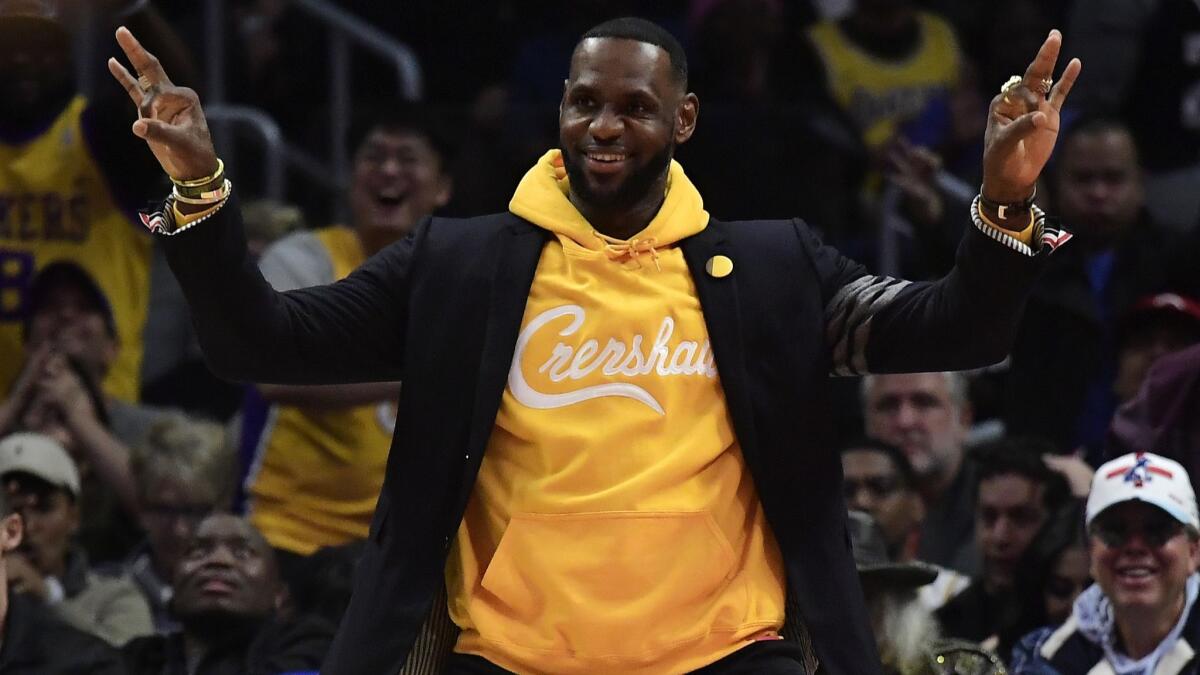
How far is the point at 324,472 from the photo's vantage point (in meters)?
7.00

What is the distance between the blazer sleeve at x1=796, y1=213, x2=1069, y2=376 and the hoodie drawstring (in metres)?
0.29

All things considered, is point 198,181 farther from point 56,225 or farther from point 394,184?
point 56,225

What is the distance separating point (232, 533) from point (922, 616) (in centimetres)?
201

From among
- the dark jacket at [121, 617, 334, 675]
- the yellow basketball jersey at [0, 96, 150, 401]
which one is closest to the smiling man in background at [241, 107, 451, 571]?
the dark jacket at [121, 617, 334, 675]

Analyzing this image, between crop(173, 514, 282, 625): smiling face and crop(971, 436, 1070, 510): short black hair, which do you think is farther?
crop(971, 436, 1070, 510): short black hair

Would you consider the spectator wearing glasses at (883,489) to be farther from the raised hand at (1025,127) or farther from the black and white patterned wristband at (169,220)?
the black and white patterned wristband at (169,220)

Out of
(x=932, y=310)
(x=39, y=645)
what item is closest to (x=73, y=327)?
(x=39, y=645)

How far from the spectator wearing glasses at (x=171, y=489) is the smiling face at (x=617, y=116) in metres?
3.74

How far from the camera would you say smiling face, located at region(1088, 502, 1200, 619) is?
5879 millimetres

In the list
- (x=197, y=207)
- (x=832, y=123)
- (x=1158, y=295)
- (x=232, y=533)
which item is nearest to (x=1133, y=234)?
(x=1158, y=295)

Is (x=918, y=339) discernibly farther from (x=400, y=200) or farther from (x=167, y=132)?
(x=400, y=200)

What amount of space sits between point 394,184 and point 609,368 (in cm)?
338

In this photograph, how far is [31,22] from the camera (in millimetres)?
6305

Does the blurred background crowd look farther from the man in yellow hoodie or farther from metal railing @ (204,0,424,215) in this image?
the man in yellow hoodie
